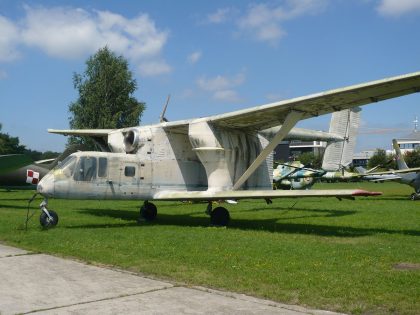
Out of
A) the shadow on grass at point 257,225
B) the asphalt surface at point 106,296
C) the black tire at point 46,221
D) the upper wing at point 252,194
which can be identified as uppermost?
the upper wing at point 252,194

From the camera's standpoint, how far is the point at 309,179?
3409 cm

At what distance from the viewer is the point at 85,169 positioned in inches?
521

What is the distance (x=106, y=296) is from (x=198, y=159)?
9972mm

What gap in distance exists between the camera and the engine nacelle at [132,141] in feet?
48.1

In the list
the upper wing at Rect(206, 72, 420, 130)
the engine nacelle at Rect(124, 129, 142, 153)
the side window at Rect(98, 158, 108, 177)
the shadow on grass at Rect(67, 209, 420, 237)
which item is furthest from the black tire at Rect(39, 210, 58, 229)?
the upper wing at Rect(206, 72, 420, 130)

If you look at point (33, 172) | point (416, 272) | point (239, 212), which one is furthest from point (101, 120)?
point (416, 272)

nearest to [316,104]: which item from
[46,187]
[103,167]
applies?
[103,167]

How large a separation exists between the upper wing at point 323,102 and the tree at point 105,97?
35.6m

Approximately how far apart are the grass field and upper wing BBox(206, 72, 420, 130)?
311 cm

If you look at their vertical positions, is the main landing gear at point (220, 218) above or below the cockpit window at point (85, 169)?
below

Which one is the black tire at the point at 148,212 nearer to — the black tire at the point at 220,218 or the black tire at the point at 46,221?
the black tire at the point at 220,218

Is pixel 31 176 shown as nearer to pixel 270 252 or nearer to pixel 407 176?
pixel 270 252

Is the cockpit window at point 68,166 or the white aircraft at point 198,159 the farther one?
the cockpit window at point 68,166

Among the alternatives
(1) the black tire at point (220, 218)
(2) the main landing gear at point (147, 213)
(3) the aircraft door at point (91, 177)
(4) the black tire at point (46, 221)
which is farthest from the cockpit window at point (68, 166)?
(1) the black tire at point (220, 218)
